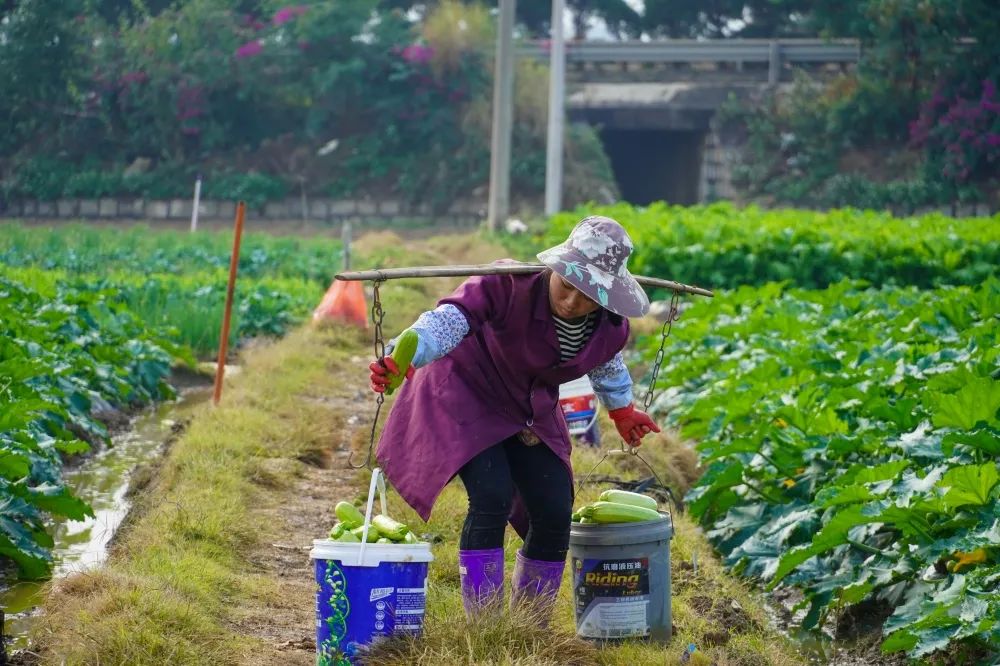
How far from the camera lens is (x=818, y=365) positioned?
777cm

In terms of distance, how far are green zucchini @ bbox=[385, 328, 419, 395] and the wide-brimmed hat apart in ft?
1.57

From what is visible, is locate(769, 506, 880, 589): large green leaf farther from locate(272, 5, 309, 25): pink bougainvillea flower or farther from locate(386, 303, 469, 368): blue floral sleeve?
locate(272, 5, 309, 25): pink bougainvillea flower

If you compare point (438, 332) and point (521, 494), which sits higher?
point (438, 332)

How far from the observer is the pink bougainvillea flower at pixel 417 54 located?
35000 millimetres

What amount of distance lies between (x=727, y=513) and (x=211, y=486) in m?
2.35

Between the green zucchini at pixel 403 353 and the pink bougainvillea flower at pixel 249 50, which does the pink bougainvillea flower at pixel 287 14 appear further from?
the green zucchini at pixel 403 353

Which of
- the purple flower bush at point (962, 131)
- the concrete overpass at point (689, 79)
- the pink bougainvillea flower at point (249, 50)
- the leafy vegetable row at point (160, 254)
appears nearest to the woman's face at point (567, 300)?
the leafy vegetable row at point (160, 254)

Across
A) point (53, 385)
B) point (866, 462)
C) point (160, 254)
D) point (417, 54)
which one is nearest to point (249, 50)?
point (417, 54)

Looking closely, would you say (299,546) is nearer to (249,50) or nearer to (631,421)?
(631,421)

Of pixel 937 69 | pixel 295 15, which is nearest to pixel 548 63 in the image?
pixel 295 15

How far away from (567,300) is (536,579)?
902mm

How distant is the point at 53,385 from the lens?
7.83 m

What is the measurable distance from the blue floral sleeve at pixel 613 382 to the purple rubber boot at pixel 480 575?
2.18 ft

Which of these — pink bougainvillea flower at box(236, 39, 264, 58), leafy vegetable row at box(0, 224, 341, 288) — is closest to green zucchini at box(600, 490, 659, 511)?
leafy vegetable row at box(0, 224, 341, 288)
